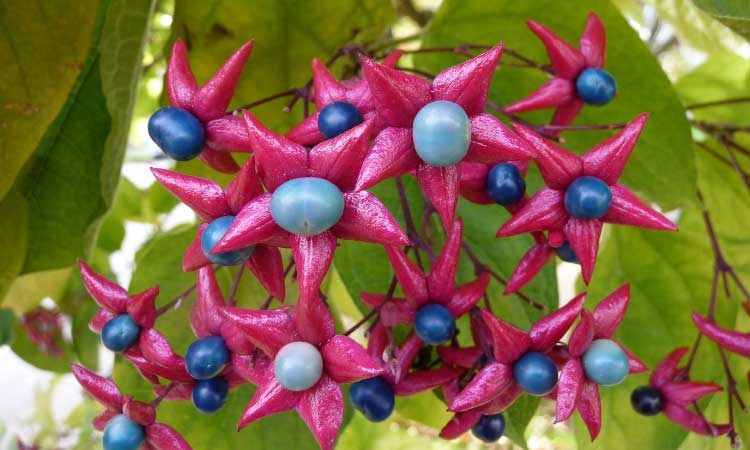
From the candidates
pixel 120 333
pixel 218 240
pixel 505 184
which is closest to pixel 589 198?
pixel 505 184

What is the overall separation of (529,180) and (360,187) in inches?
13.0

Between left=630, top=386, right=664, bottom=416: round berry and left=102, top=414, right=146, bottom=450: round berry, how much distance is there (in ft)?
1.12

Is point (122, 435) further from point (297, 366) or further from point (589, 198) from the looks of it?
point (589, 198)

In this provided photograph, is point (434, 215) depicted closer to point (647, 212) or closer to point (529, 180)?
point (529, 180)

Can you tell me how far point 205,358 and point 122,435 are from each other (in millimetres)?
67

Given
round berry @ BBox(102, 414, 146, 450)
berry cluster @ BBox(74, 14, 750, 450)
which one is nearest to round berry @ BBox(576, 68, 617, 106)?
berry cluster @ BBox(74, 14, 750, 450)

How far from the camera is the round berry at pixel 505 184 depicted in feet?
1.20

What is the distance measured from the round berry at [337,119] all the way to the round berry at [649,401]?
0.32m

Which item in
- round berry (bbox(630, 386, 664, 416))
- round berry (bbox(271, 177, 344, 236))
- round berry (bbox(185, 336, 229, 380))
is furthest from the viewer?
round berry (bbox(630, 386, 664, 416))

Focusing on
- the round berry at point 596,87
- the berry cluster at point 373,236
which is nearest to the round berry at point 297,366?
the berry cluster at point 373,236

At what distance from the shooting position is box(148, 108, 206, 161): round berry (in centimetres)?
33

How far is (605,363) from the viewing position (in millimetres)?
346

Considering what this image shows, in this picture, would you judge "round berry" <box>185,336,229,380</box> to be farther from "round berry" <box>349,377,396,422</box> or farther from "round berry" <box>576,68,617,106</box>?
"round berry" <box>576,68,617,106</box>

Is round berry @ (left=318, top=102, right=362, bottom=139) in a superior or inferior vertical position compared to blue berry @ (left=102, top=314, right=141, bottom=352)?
superior
